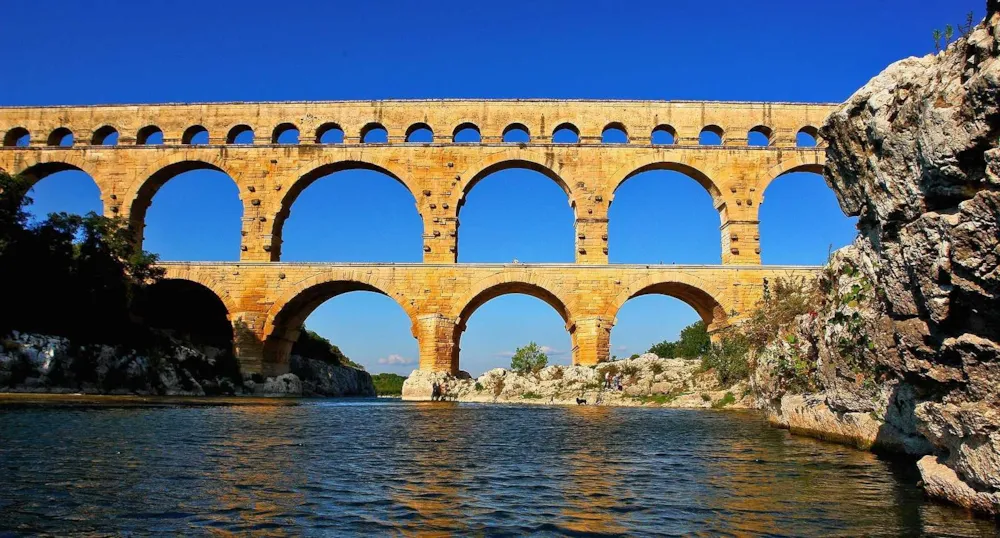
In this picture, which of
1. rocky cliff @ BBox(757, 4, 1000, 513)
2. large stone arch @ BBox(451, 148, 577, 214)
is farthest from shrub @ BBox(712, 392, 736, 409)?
rocky cliff @ BBox(757, 4, 1000, 513)

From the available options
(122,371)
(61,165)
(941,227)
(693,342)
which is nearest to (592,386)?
(122,371)

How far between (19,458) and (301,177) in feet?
70.8

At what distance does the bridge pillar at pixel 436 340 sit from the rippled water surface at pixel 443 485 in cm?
1489

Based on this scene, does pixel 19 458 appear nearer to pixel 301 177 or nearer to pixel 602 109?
pixel 301 177

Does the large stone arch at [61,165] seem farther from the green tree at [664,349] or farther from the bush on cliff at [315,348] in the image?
the green tree at [664,349]

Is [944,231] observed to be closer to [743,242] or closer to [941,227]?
[941,227]

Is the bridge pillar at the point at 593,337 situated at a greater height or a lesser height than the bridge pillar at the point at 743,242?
lesser

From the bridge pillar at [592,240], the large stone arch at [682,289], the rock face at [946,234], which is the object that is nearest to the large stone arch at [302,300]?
the bridge pillar at [592,240]

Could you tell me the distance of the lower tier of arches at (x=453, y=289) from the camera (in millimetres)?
25062

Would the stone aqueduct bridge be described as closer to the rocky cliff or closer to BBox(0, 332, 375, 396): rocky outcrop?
BBox(0, 332, 375, 396): rocky outcrop

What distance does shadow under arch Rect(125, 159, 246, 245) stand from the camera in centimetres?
2764

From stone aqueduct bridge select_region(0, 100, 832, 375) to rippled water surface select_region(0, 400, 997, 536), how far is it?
50.7 feet

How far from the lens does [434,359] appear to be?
2509cm

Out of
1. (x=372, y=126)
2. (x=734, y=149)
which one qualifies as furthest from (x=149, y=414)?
(x=734, y=149)
